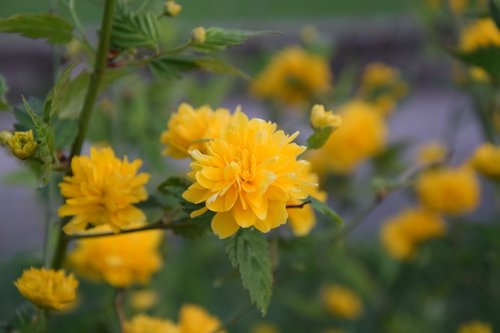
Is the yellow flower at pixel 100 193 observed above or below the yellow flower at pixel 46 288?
above

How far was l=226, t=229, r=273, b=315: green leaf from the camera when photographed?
619mm

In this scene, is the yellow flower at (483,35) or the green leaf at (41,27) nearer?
the green leaf at (41,27)

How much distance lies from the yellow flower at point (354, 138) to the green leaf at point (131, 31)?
91 cm

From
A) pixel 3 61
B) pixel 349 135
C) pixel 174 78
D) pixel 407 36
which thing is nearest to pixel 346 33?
pixel 407 36

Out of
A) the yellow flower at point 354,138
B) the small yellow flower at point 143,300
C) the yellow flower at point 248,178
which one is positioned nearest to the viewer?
the yellow flower at point 248,178

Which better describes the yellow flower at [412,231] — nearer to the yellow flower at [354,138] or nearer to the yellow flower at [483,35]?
the yellow flower at [354,138]

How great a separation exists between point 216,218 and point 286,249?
0.97 ft

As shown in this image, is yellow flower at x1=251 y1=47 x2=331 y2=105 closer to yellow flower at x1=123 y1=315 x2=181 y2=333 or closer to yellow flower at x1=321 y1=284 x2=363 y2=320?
yellow flower at x1=321 y1=284 x2=363 y2=320

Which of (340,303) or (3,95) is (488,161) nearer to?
(340,303)

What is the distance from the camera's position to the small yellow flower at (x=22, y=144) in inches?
24.0

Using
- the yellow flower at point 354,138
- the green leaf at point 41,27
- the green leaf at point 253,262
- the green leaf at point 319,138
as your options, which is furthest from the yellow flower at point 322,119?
the yellow flower at point 354,138

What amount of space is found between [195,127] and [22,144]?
15 cm

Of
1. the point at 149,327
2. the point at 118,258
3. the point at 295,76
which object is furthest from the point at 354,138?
the point at 149,327

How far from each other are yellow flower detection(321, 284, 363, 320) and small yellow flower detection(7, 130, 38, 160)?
110cm
